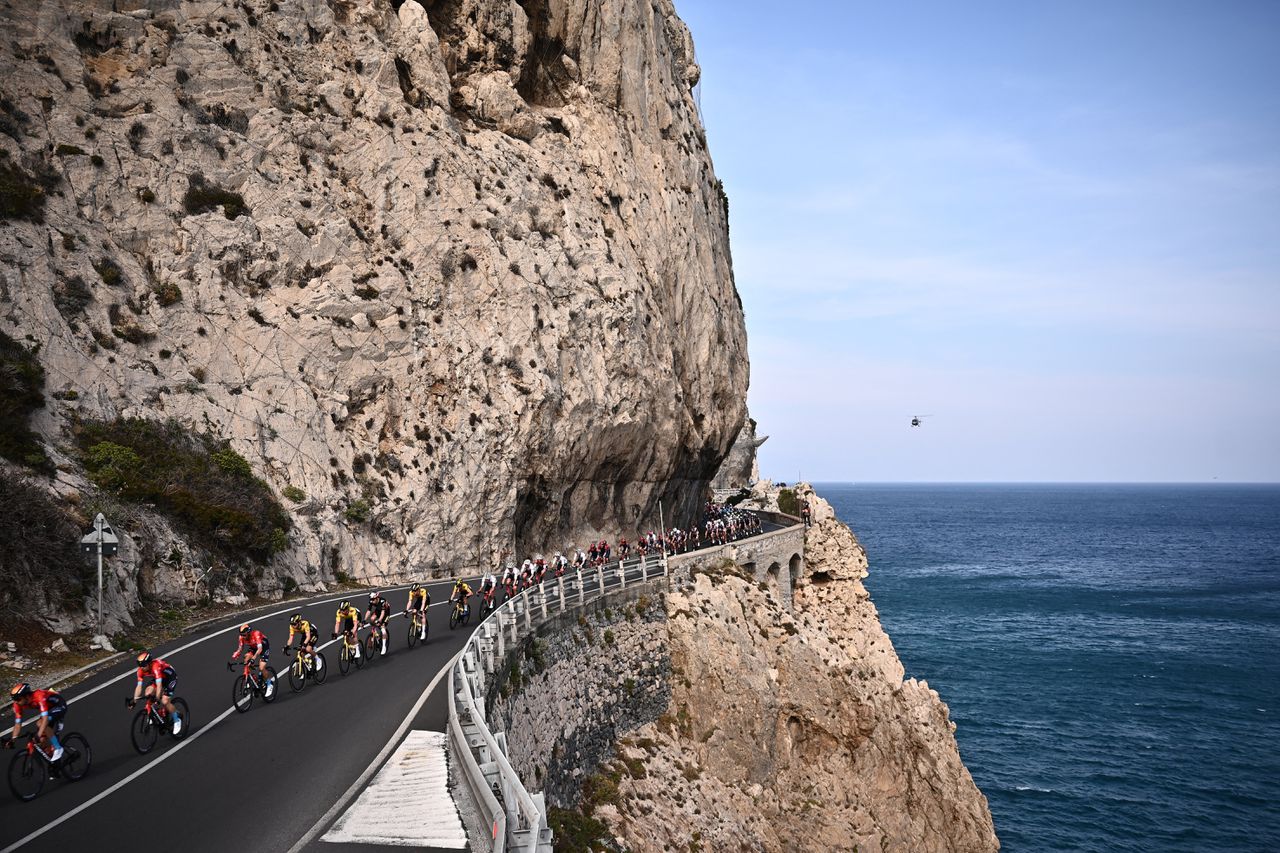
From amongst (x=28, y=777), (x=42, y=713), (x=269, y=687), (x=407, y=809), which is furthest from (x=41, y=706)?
(x=407, y=809)

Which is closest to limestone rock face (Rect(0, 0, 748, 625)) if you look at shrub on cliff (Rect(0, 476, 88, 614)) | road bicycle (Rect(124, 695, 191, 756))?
shrub on cliff (Rect(0, 476, 88, 614))

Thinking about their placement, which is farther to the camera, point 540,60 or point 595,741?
point 540,60

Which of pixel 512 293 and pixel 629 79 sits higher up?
pixel 629 79

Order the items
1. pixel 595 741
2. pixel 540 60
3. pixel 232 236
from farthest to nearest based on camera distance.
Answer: pixel 540 60
pixel 232 236
pixel 595 741

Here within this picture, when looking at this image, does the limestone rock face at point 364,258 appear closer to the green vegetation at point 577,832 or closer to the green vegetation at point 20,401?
the green vegetation at point 20,401

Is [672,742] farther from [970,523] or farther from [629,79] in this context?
[970,523]

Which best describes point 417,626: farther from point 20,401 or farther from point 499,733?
point 20,401

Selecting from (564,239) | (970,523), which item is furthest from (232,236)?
(970,523)

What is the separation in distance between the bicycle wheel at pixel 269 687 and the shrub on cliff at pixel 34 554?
610 centimetres

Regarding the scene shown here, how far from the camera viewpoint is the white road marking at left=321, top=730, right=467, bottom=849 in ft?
28.7

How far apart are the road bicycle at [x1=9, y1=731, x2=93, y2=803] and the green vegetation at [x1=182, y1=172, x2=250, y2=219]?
25.7 metres

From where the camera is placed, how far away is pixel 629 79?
46.1 m

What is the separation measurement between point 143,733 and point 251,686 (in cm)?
238

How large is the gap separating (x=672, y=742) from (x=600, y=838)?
7.77 meters
